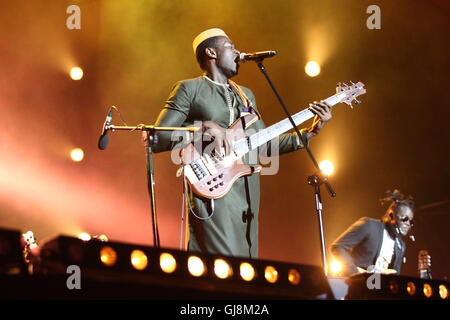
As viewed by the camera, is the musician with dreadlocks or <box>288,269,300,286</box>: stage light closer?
<box>288,269,300,286</box>: stage light

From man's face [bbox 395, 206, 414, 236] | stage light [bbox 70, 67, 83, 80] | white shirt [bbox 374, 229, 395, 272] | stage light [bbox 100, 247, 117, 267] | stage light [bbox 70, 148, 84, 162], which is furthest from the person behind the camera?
stage light [bbox 70, 148, 84, 162]

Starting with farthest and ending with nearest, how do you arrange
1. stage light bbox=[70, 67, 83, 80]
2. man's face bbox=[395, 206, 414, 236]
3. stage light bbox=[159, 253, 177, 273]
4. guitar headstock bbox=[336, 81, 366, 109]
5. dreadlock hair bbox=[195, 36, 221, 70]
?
stage light bbox=[70, 67, 83, 80] → man's face bbox=[395, 206, 414, 236] → guitar headstock bbox=[336, 81, 366, 109] → dreadlock hair bbox=[195, 36, 221, 70] → stage light bbox=[159, 253, 177, 273]

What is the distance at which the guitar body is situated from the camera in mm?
2967

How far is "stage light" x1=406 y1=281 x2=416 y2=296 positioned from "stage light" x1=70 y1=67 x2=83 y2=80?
5.01 meters

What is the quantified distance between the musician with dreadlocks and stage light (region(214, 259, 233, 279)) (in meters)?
2.96

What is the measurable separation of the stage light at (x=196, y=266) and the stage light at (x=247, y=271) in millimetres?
150

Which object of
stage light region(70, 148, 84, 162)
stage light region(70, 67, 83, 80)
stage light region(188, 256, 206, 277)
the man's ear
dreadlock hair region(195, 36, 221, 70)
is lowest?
stage light region(188, 256, 206, 277)

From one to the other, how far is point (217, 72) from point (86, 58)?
130 inches

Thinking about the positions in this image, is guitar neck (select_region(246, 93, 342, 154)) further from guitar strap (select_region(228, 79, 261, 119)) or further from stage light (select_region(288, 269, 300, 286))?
stage light (select_region(288, 269, 300, 286))

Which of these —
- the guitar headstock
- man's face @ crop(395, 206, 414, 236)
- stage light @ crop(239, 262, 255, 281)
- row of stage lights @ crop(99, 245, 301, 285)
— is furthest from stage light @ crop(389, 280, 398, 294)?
man's face @ crop(395, 206, 414, 236)

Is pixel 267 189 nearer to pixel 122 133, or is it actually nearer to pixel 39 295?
pixel 122 133

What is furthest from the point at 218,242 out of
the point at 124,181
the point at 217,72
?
the point at 124,181

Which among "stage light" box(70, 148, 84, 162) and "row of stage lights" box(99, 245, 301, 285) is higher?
"stage light" box(70, 148, 84, 162)

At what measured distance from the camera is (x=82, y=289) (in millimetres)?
1604
